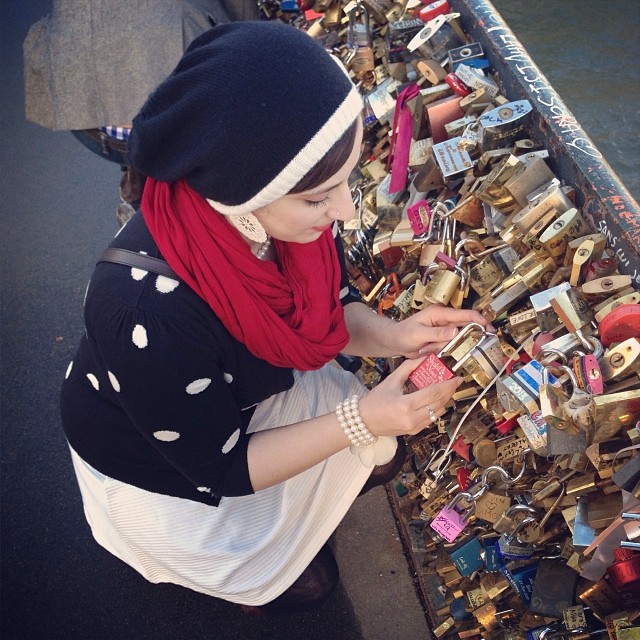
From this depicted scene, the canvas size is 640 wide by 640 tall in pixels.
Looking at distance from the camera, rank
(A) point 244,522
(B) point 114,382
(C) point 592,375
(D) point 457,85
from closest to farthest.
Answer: (C) point 592,375 → (B) point 114,382 → (A) point 244,522 → (D) point 457,85

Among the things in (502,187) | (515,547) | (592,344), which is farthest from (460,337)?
(515,547)

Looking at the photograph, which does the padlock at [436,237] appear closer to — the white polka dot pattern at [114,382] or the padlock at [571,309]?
the padlock at [571,309]

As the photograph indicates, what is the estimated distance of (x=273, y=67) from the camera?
1.25 meters

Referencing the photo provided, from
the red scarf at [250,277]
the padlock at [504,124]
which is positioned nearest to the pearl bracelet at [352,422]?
the red scarf at [250,277]

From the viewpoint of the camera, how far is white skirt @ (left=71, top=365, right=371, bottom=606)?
190 cm

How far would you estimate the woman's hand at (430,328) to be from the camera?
1.71 metres

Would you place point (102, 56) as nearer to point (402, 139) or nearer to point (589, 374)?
point (402, 139)

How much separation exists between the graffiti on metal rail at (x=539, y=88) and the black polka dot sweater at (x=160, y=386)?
890 mm

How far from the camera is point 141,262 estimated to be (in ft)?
4.96

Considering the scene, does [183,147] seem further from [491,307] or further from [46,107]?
[46,107]

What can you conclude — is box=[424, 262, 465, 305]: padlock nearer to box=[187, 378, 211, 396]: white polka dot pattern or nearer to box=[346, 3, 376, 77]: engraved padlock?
box=[187, 378, 211, 396]: white polka dot pattern

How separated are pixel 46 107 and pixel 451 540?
2049 millimetres

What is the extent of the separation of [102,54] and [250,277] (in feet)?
4.82

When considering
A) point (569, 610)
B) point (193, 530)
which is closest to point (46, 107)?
point (193, 530)
